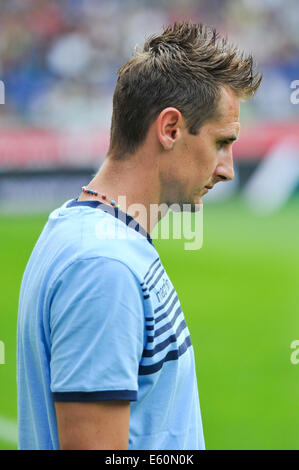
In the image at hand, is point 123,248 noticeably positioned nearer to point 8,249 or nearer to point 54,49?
point 8,249

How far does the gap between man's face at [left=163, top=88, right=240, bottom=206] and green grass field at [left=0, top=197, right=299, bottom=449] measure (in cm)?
280

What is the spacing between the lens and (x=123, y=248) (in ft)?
4.46

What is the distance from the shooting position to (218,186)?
10.8 metres

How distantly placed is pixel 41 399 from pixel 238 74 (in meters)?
0.92

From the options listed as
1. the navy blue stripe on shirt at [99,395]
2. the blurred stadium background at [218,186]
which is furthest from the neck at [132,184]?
the blurred stadium background at [218,186]

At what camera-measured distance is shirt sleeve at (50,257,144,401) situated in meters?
1.27

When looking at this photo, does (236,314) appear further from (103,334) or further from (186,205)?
(103,334)

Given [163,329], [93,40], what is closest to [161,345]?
[163,329]

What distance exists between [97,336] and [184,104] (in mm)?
624

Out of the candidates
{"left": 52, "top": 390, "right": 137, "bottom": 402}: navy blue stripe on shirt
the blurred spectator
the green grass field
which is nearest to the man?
{"left": 52, "top": 390, "right": 137, "bottom": 402}: navy blue stripe on shirt

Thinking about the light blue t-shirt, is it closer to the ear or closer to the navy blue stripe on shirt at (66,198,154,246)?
the navy blue stripe on shirt at (66,198,154,246)

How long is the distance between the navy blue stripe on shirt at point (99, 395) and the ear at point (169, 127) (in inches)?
23.8

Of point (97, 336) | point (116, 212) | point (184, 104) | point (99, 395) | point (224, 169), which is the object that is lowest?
point (99, 395)

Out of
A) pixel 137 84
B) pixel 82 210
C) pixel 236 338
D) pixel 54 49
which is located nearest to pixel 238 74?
pixel 137 84
